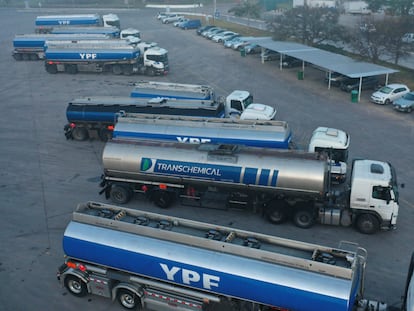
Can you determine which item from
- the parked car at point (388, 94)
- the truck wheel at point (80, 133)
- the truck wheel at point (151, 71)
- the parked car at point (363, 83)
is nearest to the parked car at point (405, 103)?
the parked car at point (388, 94)

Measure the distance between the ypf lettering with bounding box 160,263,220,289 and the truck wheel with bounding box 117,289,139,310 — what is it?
169cm

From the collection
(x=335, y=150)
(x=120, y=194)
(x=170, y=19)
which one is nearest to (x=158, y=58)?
(x=120, y=194)

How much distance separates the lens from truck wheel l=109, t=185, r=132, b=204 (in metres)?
19.6

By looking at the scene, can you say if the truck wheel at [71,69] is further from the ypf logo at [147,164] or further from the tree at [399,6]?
the tree at [399,6]

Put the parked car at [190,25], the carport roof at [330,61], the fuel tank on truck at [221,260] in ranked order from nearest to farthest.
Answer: the fuel tank on truck at [221,260] → the carport roof at [330,61] → the parked car at [190,25]

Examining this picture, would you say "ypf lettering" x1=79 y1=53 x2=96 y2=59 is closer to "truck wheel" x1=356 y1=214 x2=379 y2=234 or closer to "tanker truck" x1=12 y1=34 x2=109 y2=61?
"tanker truck" x1=12 y1=34 x2=109 y2=61

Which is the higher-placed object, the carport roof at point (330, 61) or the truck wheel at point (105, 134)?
the carport roof at point (330, 61)

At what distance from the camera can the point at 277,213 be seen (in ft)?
57.3

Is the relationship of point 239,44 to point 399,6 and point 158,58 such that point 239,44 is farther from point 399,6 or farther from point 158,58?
point 399,6

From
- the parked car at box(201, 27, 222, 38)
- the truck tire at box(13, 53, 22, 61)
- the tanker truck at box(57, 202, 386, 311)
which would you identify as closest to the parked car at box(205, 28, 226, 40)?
the parked car at box(201, 27, 222, 38)

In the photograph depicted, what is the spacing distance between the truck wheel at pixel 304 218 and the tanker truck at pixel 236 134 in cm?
322

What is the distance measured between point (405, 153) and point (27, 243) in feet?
64.2

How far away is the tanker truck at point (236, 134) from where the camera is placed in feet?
65.1

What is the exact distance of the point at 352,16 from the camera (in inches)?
2955
